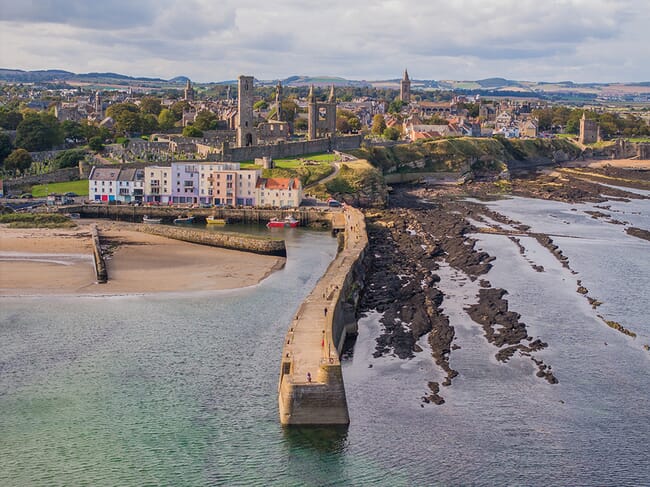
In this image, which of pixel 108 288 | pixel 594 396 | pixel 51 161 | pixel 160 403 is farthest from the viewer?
pixel 51 161

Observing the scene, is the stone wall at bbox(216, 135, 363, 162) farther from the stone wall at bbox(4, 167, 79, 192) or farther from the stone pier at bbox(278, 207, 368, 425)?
the stone pier at bbox(278, 207, 368, 425)

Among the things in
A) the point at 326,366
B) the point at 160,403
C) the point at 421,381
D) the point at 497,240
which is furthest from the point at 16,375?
the point at 497,240

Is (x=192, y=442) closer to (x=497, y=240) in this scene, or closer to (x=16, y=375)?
(x=16, y=375)

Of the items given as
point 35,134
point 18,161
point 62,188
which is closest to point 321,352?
point 62,188

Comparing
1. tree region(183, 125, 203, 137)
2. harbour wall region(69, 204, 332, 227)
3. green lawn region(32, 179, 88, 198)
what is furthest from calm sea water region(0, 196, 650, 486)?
tree region(183, 125, 203, 137)

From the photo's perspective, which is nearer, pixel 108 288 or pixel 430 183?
pixel 108 288

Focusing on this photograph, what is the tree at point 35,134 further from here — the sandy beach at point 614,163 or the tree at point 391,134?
the sandy beach at point 614,163

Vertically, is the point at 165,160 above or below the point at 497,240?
above

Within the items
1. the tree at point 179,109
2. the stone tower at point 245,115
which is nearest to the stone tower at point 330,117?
the stone tower at point 245,115
